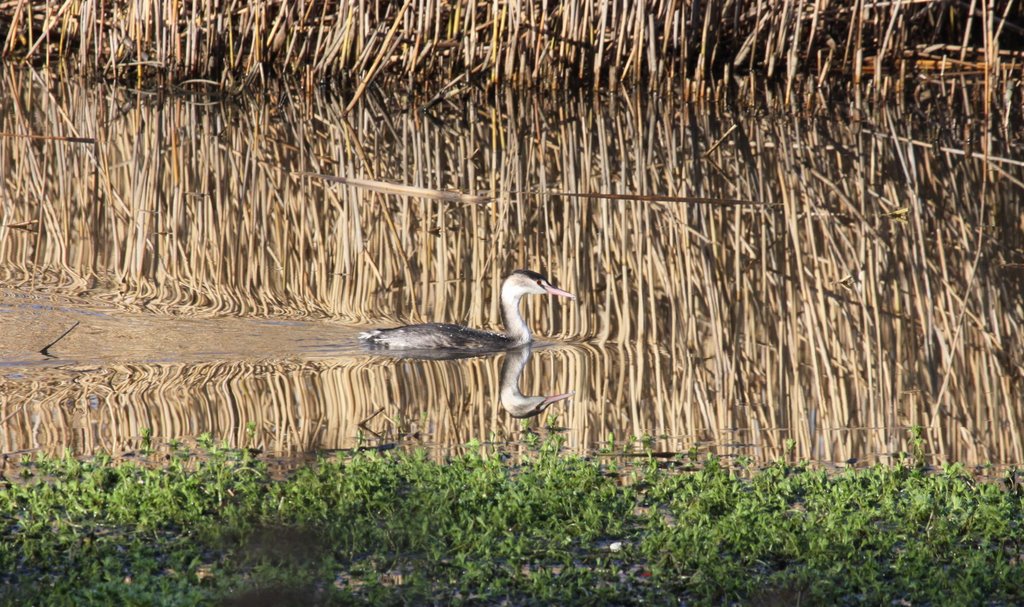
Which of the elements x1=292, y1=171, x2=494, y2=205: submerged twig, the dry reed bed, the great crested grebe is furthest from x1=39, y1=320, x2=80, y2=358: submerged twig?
x1=292, y1=171, x2=494, y2=205: submerged twig

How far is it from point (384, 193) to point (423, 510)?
285 inches

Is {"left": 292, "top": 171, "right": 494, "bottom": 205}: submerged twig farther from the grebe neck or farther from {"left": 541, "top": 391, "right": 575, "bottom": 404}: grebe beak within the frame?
{"left": 541, "top": 391, "right": 575, "bottom": 404}: grebe beak

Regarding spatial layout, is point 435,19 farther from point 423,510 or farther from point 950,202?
point 423,510

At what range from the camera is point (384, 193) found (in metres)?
12.2

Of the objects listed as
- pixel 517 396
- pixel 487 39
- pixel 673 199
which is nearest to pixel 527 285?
pixel 517 396

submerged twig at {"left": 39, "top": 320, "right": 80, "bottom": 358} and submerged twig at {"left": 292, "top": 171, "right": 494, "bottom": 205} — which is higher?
submerged twig at {"left": 292, "top": 171, "right": 494, "bottom": 205}

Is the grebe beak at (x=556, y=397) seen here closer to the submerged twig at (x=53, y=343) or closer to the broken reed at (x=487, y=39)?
the submerged twig at (x=53, y=343)

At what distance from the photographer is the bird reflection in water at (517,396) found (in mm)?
7137

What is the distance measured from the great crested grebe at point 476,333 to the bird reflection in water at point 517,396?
0.16 m

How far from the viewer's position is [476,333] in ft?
28.3

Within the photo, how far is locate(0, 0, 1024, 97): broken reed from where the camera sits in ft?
57.7

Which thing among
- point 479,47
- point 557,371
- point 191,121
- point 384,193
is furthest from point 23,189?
point 479,47

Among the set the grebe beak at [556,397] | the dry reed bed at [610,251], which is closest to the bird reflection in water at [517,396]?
the grebe beak at [556,397]

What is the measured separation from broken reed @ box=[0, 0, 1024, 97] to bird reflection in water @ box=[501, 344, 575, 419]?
9.29m
